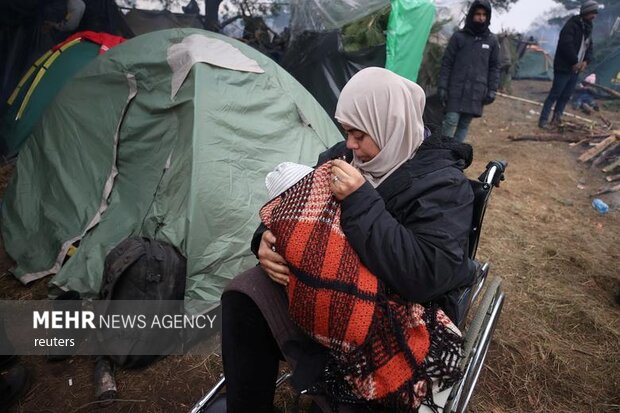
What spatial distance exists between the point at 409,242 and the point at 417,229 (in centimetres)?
8

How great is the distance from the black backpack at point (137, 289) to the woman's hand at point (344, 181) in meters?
1.36

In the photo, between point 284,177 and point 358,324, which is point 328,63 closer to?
point 284,177

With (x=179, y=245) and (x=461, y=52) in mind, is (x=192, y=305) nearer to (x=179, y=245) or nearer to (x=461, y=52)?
(x=179, y=245)

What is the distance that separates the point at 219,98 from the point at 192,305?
1.37 m

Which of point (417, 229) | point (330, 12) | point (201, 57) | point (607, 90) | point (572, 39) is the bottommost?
point (417, 229)

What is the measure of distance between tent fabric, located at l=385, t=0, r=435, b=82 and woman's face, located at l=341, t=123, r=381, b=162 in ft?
13.0

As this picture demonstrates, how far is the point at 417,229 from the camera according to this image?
3.86ft

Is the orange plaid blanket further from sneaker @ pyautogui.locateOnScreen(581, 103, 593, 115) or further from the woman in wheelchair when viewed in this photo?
sneaker @ pyautogui.locateOnScreen(581, 103, 593, 115)

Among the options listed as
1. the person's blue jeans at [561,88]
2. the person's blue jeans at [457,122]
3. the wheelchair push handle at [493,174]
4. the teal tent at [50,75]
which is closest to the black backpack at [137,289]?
the wheelchair push handle at [493,174]

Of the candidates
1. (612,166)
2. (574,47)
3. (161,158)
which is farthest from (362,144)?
(574,47)

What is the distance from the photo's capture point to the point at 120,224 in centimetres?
253

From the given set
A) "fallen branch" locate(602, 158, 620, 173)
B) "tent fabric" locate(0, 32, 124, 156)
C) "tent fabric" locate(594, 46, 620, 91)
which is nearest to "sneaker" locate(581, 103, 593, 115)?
"tent fabric" locate(594, 46, 620, 91)

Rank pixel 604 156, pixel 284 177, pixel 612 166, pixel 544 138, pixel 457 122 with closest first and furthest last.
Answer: pixel 284 177 < pixel 457 122 < pixel 612 166 < pixel 604 156 < pixel 544 138

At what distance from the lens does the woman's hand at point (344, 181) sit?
1.16m
